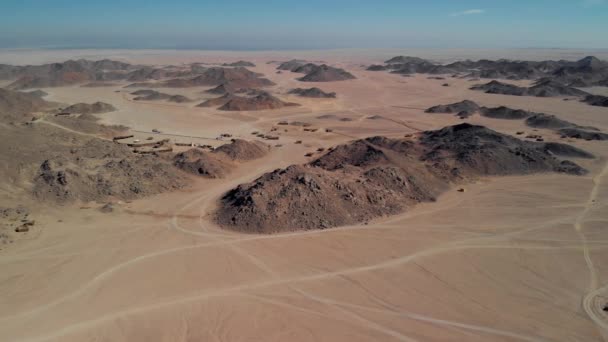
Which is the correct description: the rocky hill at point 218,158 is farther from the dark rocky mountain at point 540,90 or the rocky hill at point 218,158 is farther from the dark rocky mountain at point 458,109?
the dark rocky mountain at point 540,90

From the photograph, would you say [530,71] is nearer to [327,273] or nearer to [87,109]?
[87,109]

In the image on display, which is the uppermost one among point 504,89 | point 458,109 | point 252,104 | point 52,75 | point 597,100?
point 52,75

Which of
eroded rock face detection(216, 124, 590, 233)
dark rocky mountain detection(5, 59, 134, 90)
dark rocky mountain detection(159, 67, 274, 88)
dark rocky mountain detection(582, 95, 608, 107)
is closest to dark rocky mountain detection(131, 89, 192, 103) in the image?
dark rocky mountain detection(159, 67, 274, 88)

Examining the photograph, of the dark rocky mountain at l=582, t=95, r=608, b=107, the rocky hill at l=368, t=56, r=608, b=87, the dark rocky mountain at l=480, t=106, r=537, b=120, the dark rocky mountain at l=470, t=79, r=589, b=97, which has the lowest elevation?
the dark rocky mountain at l=480, t=106, r=537, b=120

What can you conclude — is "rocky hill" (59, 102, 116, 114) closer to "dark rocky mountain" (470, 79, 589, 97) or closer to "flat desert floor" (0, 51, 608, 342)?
"flat desert floor" (0, 51, 608, 342)

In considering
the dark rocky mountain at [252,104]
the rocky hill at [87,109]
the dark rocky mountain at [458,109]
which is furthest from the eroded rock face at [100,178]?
the dark rocky mountain at [458,109]

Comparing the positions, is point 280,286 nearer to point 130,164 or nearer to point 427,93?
point 130,164

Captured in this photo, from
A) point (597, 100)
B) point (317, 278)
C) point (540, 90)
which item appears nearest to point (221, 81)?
point (540, 90)
